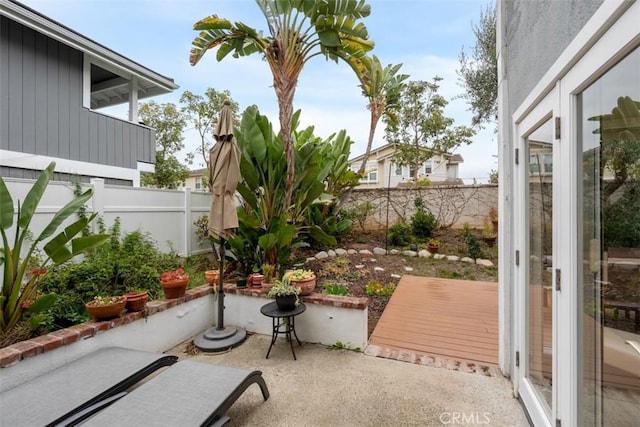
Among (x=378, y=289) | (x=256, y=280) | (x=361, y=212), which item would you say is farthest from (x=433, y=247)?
(x=256, y=280)

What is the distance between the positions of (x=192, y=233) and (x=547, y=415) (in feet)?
23.6

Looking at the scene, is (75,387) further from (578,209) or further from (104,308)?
(578,209)

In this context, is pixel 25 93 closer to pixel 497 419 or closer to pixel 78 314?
pixel 78 314

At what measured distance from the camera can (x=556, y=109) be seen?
1.91m

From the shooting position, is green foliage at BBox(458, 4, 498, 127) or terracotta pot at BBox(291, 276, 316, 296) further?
green foliage at BBox(458, 4, 498, 127)

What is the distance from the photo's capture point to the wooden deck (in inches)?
141

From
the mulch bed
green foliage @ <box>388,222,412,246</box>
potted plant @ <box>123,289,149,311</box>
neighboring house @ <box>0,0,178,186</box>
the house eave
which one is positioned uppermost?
the house eave

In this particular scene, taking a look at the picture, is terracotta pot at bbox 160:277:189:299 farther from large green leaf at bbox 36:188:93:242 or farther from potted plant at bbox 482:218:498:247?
potted plant at bbox 482:218:498:247

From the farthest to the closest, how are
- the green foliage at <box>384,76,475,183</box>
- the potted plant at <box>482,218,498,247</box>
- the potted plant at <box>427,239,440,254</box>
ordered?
1. the green foliage at <box>384,76,475,183</box>
2. the potted plant at <box>482,218,498,247</box>
3. the potted plant at <box>427,239,440,254</box>

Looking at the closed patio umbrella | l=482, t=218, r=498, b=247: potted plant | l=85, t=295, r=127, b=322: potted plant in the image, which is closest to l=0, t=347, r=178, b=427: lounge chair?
l=85, t=295, r=127, b=322: potted plant

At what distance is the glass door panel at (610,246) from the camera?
4.33ft

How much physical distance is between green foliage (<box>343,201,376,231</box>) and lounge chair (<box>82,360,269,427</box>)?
7.93 meters

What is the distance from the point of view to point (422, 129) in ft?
51.1

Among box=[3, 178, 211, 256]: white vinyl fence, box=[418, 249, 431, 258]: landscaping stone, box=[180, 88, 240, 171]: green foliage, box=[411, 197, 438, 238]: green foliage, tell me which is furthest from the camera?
box=[180, 88, 240, 171]: green foliage
